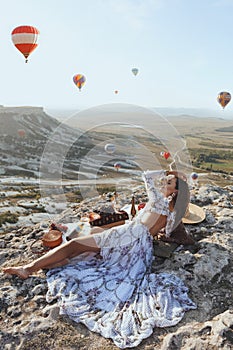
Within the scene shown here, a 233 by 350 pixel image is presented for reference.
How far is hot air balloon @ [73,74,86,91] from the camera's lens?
3659 centimetres

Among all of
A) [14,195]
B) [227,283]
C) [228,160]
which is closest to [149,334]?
[227,283]

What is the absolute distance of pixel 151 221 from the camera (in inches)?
196

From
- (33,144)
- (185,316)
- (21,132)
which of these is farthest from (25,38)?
(21,132)

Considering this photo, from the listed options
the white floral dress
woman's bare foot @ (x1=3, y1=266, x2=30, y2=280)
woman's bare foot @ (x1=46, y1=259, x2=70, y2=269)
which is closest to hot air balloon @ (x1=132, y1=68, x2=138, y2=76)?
the white floral dress

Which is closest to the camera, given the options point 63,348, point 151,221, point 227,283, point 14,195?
point 63,348

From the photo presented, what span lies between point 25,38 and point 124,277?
19.6m

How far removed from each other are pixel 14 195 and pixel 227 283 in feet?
93.6

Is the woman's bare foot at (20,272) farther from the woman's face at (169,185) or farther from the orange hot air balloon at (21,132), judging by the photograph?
the orange hot air balloon at (21,132)

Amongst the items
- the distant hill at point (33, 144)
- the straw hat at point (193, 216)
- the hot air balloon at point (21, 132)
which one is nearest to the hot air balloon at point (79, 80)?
the distant hill at point (33, 144)

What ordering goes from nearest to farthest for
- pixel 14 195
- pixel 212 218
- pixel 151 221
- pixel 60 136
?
1. pixel 151 221
2. pixel 212 218
3. pixel 14 195
4. pixel 60 136

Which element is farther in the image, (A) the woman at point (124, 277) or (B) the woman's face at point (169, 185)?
(B) the woman's face at point (169, 185)

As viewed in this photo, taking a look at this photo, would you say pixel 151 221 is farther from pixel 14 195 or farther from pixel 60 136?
pixel 60 136

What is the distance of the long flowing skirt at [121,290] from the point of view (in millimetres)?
3871

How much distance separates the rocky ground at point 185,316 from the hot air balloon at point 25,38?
1757cm
